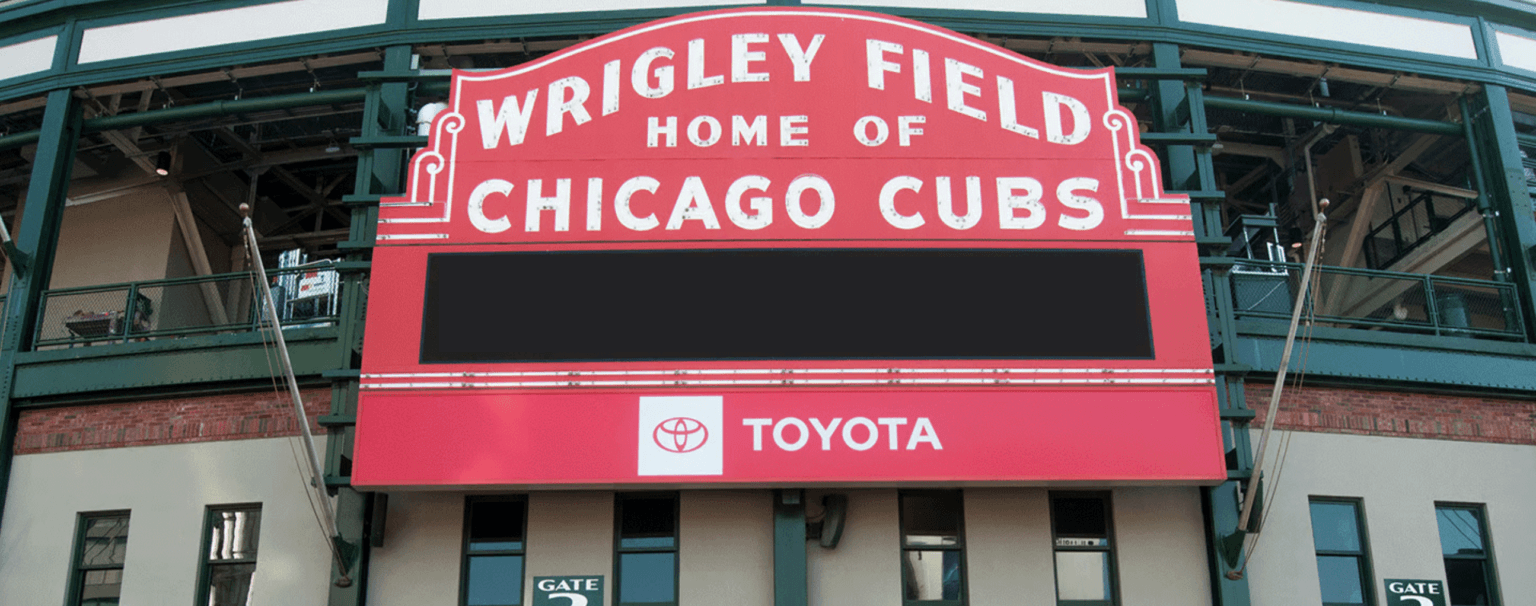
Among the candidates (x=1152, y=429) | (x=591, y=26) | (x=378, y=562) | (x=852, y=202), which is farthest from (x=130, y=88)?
(x=1152, y=429)

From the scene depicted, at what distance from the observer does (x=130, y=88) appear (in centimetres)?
1700

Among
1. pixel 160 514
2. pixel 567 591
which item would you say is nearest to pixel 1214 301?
pixel 567 591

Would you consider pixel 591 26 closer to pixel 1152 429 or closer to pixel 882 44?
pixel 882 44

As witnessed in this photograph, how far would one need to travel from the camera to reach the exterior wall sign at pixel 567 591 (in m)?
13.4

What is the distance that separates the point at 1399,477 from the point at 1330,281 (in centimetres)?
663

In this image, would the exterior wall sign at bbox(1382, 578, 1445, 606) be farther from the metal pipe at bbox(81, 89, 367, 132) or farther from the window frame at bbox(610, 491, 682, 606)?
the metal pipe at bbox(81, 89, 367, 132)

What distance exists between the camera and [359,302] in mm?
14469

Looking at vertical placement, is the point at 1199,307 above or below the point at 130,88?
below

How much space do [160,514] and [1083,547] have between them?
10.7 metres

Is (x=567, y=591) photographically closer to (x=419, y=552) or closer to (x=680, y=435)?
(x=419, y=552)

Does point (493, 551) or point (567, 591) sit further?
point (493, 551)

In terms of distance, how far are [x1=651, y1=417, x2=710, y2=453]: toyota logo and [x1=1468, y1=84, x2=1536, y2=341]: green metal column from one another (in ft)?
35.7

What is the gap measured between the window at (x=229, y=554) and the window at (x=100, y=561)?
3.46ft

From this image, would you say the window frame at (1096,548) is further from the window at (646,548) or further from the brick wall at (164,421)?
the brick wall at (164,421)
